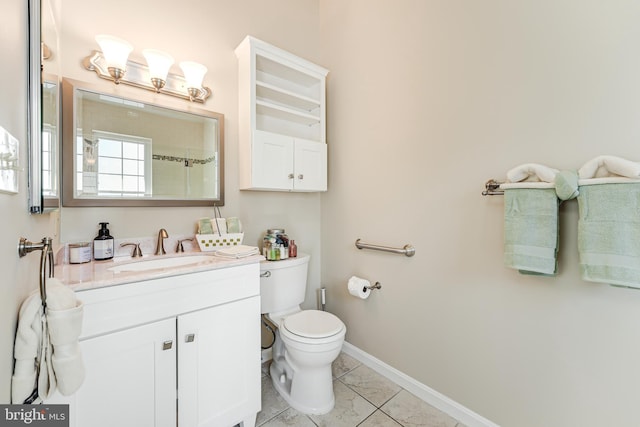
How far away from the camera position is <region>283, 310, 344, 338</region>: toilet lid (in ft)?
4.88

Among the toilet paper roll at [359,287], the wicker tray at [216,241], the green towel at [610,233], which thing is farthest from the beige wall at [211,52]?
the green towel at [610,233]

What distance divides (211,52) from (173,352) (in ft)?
5.75

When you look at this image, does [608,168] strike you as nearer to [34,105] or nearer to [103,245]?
[34,105]

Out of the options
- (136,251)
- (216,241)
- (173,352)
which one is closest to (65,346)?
(173,352)

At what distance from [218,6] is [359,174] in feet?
4.85

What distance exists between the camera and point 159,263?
140cm

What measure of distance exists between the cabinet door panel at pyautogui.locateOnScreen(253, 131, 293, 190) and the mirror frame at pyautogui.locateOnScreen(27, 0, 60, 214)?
1017mm

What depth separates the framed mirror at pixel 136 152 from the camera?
1.29m

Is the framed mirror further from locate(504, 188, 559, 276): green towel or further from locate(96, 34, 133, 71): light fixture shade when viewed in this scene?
locate(504, 188, 559, 276): green towel

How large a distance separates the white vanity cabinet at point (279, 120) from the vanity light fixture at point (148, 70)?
0.30 metres

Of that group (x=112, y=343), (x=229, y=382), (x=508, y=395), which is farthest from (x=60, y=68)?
(x=508, y=395)

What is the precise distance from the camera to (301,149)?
76.5 inches

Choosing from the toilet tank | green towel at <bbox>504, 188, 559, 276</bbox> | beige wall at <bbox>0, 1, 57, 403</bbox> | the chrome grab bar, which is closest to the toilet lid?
the toilet tank

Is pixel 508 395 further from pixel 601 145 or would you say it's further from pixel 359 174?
pixel 359 174
